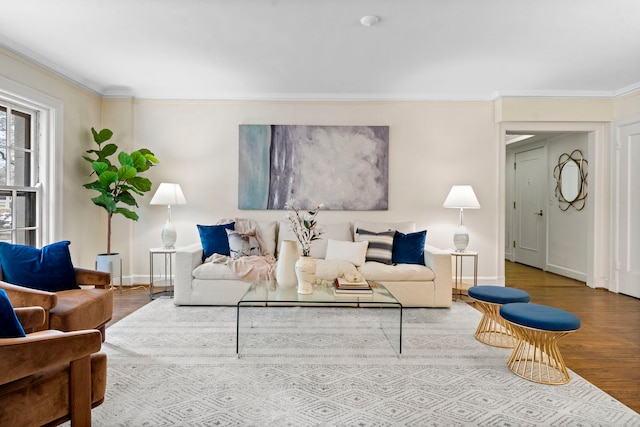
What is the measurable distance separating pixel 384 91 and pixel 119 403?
4.19 metres

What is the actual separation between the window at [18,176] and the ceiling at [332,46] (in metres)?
0.63

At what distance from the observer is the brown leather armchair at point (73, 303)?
2.23m

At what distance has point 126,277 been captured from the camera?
190 inches

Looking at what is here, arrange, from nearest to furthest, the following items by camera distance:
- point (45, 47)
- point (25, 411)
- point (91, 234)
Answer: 1. point (25, 411)
2. point (45, 47)
3. point (91, 234)

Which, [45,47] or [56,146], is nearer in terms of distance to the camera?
[45,47]

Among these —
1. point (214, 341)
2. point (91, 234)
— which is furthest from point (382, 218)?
point (91, 234)

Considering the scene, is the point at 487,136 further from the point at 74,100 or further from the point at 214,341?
the point at 74,100

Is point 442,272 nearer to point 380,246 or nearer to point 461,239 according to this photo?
point 380,246

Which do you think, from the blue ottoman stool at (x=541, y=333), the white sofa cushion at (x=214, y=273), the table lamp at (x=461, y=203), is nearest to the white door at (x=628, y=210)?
the table lamp at (x=461, y=203)

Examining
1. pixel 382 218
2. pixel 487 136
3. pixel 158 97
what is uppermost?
pixel 158 97

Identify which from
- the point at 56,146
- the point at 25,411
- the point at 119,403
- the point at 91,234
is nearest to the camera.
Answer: the point at 25,411

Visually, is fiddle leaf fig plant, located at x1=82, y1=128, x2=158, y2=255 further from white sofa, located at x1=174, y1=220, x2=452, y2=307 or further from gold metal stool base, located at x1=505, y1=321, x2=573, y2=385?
gold metal stool base, located at x1=505, y1=321, x2=573, y2=385

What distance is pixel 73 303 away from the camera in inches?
97.3

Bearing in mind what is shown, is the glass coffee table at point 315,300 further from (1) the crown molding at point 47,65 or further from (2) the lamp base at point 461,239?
(1) the crown molding at point 47,65
